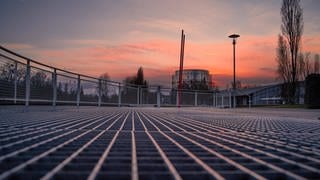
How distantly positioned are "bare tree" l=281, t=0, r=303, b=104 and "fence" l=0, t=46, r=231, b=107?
13.8 meters

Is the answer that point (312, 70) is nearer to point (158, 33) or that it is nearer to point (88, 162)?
point (158, 33)

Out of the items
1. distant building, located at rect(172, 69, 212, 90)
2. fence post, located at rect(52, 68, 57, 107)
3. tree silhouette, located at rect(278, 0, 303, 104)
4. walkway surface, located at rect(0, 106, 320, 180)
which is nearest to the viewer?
walkway surface, located at rect(0, 106, 320, 180)

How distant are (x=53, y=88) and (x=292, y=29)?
24780mm

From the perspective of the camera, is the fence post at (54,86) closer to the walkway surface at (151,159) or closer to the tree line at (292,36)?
the walkway surface at (151,159)

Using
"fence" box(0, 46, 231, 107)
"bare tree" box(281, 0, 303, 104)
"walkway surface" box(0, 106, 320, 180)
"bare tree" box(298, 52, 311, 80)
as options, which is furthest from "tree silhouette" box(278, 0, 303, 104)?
"walkway surface" box(0, 106, 320, 180)

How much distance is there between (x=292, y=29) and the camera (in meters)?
29.3

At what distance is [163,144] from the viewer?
3174 millimetres

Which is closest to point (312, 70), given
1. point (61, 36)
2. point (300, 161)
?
point (61, 36)

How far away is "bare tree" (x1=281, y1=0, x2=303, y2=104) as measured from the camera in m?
28.9

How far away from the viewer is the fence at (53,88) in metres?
7.32

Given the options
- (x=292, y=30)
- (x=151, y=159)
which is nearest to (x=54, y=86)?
(x=151, y=159)

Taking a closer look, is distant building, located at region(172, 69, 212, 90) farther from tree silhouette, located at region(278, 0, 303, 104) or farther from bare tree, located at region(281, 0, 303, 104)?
bare tree, located at region(281, 0, 303, 104)

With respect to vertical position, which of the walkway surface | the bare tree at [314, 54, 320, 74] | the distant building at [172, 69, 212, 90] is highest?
the bare tree at [314, 54, 320, 74]

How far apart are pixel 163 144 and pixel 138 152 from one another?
55cm
